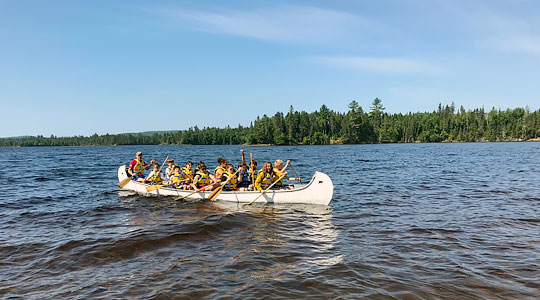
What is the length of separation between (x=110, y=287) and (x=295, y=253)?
177 inches

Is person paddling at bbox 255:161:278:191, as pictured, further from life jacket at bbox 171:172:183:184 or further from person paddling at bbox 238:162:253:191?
life jacket at bbox 171:172:183:184

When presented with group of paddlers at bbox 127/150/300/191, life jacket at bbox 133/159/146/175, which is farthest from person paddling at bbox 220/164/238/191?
life jacket at bbox 133/159/146/175

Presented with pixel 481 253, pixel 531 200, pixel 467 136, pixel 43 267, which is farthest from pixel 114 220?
pixel 467 136

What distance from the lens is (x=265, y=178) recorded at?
15133mm

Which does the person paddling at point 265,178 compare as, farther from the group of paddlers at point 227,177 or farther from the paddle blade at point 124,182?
the paddle blade at point 124,182

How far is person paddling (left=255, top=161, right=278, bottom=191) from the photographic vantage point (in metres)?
15.0

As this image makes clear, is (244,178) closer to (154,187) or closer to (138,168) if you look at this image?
(154,187)

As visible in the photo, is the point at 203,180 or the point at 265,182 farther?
the point at 203,180

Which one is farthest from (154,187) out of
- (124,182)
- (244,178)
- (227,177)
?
(244,178)

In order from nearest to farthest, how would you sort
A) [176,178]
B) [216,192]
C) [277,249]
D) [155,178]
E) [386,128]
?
[277,249]
[216,192]
[176,178]
[155,178]
[386,128]

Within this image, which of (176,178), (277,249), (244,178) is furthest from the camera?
(176,178)

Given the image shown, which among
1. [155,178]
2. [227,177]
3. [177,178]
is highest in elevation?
[227,177]

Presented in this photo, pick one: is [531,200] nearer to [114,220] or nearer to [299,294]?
[299,294]

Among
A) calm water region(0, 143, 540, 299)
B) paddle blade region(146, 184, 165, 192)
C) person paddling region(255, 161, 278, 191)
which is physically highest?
person paddling region(255, 161, 278, 191)
